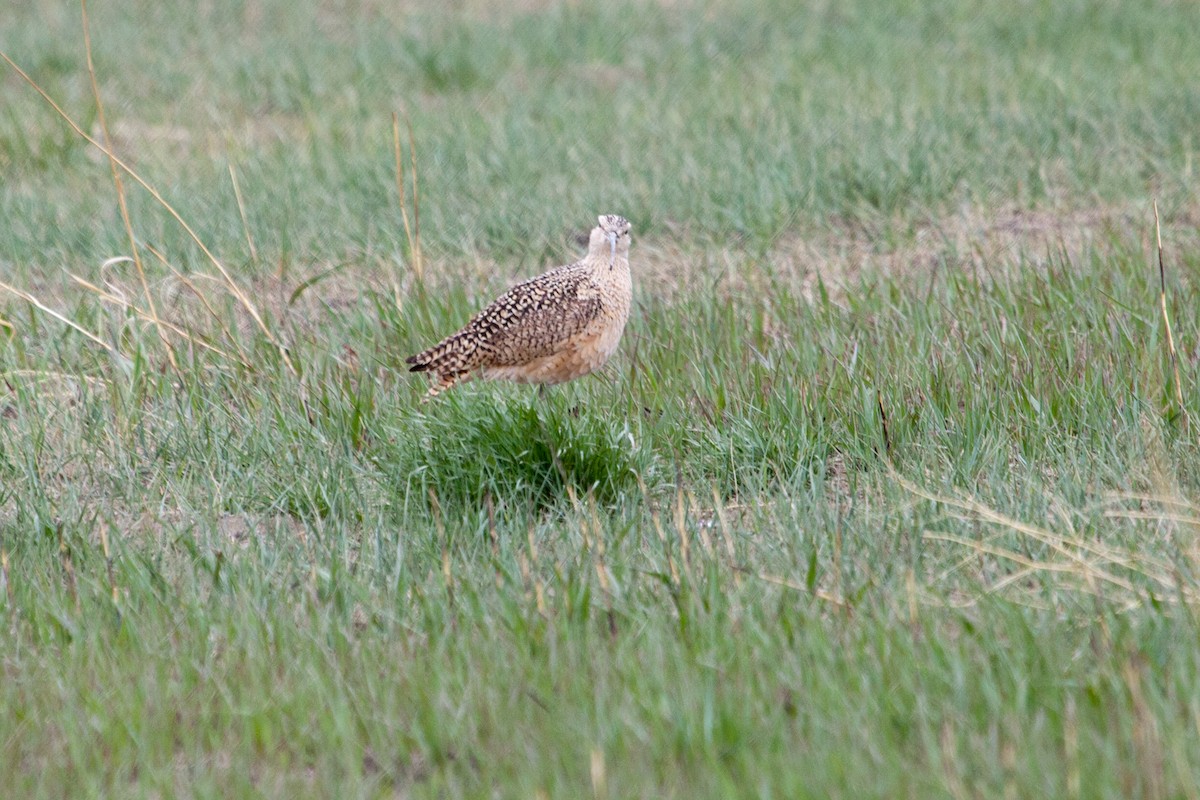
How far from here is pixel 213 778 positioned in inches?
125

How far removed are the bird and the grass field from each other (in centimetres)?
16

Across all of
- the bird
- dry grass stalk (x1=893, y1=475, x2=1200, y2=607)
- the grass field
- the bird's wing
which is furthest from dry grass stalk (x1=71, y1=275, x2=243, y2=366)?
dry grass stalk (x1=893, y1=475, x2=1200, y2=607)

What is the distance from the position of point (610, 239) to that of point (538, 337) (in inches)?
22.9

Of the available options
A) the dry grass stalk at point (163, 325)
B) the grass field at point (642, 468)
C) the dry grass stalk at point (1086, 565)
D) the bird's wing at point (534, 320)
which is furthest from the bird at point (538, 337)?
the dry grass stalk at point (1086, 565)

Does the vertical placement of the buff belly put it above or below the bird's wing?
below

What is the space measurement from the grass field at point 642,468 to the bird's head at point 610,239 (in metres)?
0.41

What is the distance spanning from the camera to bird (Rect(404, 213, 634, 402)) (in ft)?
18.0

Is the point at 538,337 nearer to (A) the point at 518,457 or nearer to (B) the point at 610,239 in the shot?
(B) the point at 610,239

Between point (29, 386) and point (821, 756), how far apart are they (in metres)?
4.05

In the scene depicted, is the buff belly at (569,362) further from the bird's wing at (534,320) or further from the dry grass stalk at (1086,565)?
the dry grass stalk at (1086,565)

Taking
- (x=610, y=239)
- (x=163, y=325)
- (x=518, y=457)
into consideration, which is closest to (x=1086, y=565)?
(x=518, y=457)

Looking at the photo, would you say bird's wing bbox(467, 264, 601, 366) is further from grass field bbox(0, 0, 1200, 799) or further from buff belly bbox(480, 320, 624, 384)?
grass field bbox(0, 0, 1200, 799)

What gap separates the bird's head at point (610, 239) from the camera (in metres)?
5.82

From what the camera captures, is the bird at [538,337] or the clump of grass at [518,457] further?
the bird at [538,337]
